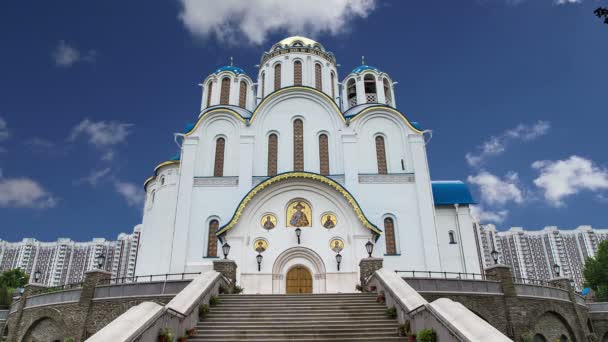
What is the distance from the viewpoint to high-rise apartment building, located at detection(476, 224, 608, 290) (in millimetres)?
83812

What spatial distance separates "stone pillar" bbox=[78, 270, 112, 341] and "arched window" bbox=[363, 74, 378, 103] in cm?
1845

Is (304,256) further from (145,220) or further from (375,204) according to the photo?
(145,220)

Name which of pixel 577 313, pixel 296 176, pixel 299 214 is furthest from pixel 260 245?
pixel 577 313

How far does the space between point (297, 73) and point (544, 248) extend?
7909 cm

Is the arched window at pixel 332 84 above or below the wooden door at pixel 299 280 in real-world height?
above

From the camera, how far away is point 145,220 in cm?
2489

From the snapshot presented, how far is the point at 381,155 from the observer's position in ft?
76.6

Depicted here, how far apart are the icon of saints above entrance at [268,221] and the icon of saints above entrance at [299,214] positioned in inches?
25.4

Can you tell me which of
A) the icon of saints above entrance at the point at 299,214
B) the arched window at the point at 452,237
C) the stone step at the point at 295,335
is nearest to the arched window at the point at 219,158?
the icon of saints above entrance at the point at 299,214

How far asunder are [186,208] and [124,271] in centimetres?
6713

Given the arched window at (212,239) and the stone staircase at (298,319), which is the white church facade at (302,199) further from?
the stone staircase at (298,319)

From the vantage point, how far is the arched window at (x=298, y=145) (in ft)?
74.3

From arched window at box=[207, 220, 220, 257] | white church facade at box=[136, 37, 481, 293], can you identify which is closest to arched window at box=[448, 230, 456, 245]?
white church facade at box=[136, 37, 481, 293]

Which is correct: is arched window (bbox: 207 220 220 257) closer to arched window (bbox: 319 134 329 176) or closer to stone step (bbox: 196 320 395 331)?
arched window (bbox: 319 134 329 176)
